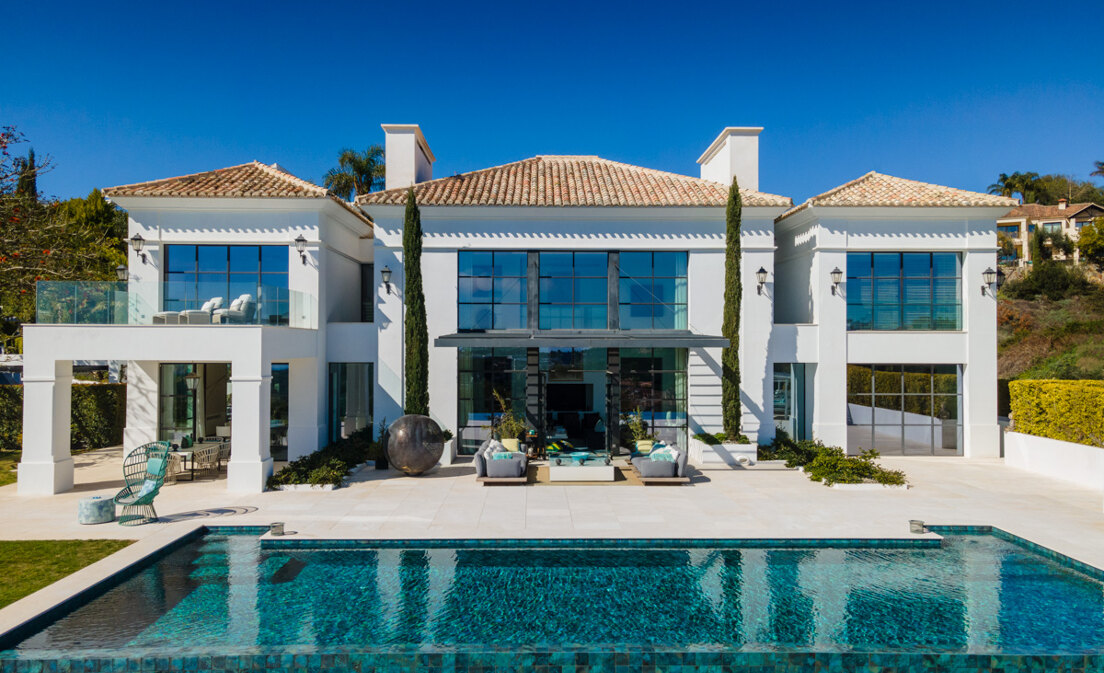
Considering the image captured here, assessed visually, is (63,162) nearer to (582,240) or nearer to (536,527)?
(582,240)

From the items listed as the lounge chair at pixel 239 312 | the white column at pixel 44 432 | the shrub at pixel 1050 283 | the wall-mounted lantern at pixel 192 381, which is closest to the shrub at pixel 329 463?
the lounge chair at pixel 239 312

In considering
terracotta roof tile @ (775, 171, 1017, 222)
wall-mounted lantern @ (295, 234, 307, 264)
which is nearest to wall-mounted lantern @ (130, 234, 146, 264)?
wall-mounted lantern @ (295, 234, 307, 264)

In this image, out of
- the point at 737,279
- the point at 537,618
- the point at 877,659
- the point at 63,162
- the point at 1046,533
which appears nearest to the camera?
the point at 877,659

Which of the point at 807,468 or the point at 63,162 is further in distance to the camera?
the point at 63,162

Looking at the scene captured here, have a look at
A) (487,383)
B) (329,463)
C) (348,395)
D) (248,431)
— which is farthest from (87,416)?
(487,383)

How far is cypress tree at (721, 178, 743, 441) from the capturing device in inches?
750

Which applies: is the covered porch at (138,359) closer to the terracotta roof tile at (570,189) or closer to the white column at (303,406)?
the white column at (303,406)

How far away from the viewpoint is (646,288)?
2025 centimetres

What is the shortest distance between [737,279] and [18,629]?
17.4 metres

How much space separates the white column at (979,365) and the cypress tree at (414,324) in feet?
56.4

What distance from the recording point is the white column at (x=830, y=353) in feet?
66.2

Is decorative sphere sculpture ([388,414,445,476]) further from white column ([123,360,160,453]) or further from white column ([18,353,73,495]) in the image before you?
white column ([123,360,160,453])

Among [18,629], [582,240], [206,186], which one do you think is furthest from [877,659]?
[206,186]

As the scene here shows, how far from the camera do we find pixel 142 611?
27.6 ft
